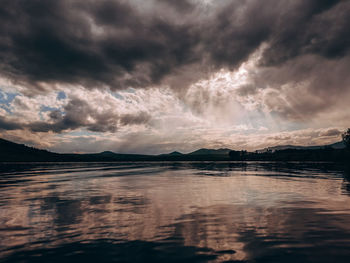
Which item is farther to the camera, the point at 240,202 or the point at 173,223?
the point at 240,202

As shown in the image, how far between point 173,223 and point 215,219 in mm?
2975

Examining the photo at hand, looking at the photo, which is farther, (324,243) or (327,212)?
(327,212)

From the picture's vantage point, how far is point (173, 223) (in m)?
12.9

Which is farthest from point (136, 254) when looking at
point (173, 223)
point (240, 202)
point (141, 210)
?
point (240, 202)

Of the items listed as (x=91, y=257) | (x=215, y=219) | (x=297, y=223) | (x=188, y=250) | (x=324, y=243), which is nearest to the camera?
(x=91, y=257)

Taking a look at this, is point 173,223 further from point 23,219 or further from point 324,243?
point 23,219

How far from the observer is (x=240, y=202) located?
19.0m

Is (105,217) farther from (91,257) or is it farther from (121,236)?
(91,257)

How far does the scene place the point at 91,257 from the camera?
328 inches

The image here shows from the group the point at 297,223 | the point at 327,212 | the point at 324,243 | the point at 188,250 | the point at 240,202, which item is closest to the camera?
the point at 188,250

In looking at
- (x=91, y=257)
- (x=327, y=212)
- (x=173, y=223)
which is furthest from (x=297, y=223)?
(x=91, y=257)

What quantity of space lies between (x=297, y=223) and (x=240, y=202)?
6514 mm

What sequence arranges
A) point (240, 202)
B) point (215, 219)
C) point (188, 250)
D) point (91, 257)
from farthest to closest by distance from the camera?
point (240, 202), point (215, 219), point (188, 250), point (91, 257)

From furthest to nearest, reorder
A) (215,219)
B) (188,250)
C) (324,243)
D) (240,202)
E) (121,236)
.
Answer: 1. (240,202)
2. (215,219)
3. (121,236)
4. (324,243)
5. (188,250)
